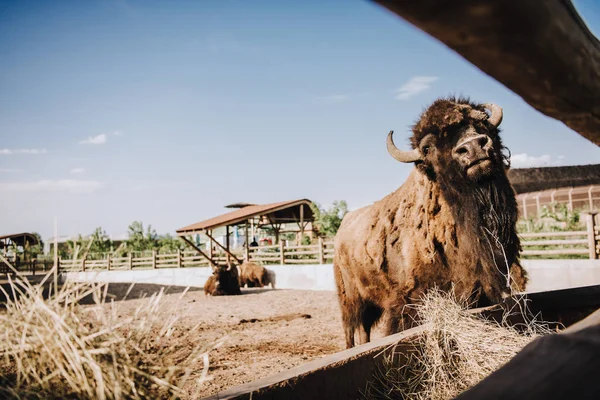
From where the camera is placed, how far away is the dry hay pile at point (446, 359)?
8.18ft

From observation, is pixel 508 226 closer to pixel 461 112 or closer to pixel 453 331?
Answer: pixel 461 112

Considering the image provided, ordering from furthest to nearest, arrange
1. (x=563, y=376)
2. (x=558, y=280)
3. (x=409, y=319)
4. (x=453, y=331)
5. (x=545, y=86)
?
(x=558, y=280) < (x=409, y=319) < (x=453, y=331) < (x=545, y=86) < (x=563, y=376)

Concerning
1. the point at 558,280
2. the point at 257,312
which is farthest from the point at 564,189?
the point at 257,312

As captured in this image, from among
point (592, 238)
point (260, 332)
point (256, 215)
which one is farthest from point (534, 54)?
point (256, 215)

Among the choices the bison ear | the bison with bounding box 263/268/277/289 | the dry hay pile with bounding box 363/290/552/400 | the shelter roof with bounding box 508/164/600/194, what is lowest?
the bison with bounding box 263/268/277/289

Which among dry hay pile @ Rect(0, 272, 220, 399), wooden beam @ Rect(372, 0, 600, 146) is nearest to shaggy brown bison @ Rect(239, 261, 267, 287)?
dry hay pile @ Rect(0, 272, 220, 399)

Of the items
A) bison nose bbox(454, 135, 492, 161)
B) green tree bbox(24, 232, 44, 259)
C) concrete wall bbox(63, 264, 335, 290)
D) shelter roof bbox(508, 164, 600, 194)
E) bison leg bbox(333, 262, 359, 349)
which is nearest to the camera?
green tree bbox(24, 232, 44, 259)

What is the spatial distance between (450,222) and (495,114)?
1463mm

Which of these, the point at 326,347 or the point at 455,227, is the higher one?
the point at 455,227

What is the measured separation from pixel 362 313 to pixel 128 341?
4342 mm

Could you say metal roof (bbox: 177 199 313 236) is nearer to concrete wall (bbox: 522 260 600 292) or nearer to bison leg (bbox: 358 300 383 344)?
concrete wall (bbox: 522 260 600 292)

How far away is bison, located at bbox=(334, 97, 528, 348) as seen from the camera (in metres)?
4.21

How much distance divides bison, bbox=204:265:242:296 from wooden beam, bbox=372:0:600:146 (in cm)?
1543

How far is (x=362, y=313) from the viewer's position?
5305 millimetres
